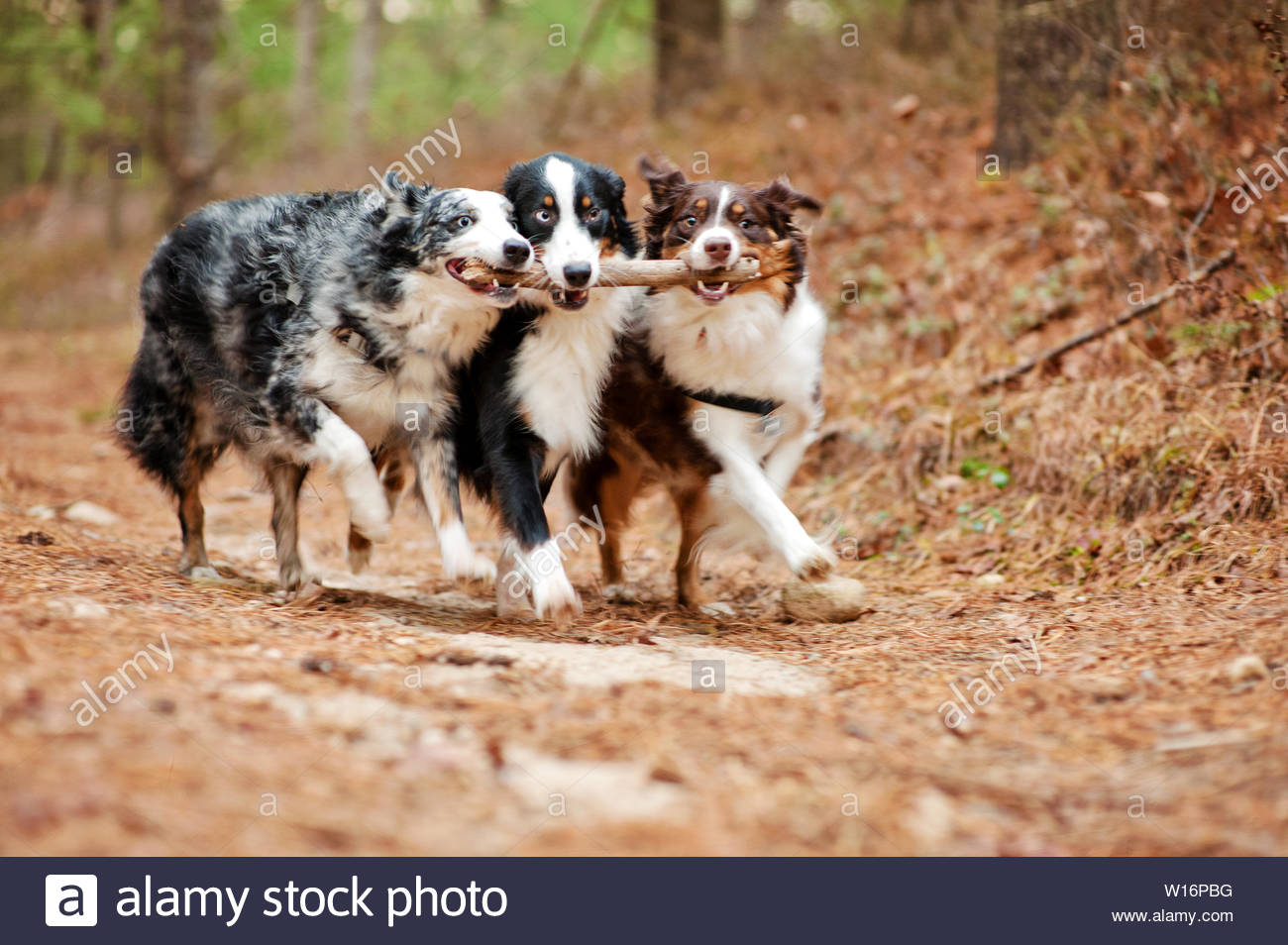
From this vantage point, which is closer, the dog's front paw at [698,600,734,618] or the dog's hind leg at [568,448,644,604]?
the dog's front paw at [698,600,734,618]

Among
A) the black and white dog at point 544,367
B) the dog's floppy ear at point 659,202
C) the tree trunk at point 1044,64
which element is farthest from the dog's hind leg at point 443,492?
the tree trunk at point 1044,64

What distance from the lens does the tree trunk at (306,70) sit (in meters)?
19.7

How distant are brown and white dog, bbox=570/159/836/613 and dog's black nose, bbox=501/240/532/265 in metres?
0.70

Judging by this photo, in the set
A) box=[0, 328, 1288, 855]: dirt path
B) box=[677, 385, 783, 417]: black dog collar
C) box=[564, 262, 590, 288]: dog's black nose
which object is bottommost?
box=[0, 328, 1288, 855]: dirt path

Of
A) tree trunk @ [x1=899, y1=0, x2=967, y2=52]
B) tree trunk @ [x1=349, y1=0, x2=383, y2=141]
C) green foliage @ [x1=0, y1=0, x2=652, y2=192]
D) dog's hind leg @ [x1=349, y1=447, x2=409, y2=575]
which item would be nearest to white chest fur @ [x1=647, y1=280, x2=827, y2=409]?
dog's hind leg @ [x1=349, y1=447, x2=409, y2=575]

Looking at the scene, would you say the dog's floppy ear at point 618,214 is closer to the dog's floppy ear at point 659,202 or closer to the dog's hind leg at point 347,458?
the dog's floppy ear at point 659,202

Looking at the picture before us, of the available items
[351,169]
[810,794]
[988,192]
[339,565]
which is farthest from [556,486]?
[351,169]

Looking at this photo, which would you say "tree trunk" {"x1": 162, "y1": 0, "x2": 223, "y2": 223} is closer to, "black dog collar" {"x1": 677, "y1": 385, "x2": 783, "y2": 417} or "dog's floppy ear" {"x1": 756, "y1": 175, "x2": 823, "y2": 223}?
"dog's floppy ear" {"x1": 756, "y1": 175, "x2": 823, "y2": 223}

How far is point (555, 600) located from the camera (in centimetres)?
439

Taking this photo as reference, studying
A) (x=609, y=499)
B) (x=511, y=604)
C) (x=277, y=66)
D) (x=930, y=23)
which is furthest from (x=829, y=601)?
(x=277, y=66)

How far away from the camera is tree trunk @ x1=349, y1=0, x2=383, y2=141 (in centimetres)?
1991

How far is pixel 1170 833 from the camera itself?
263 cm

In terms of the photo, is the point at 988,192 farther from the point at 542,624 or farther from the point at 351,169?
the point at 351,169

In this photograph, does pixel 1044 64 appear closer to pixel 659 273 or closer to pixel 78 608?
pixel 659 273
